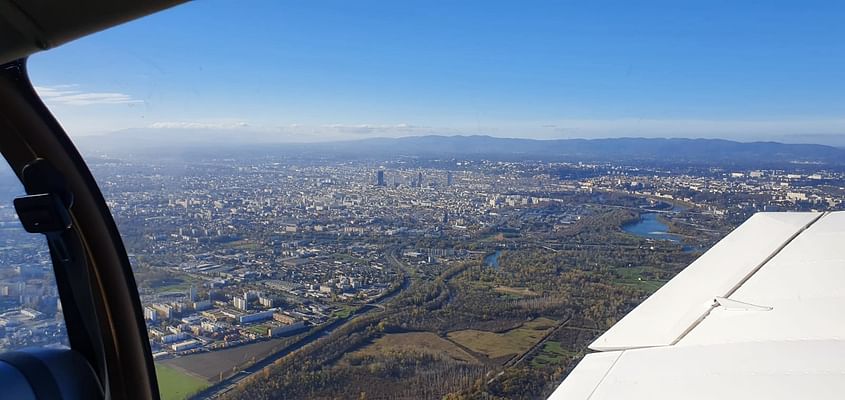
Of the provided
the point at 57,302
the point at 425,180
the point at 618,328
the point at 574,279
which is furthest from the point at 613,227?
the point at 57,302

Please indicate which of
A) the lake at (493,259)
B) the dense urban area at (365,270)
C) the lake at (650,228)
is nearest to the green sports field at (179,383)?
the dense urban area at (365,270)

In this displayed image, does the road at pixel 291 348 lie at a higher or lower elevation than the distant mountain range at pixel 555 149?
lower

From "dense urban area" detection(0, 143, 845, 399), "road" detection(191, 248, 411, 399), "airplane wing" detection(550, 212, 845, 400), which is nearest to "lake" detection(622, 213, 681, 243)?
"dense urban area" detection(0, 143, 845, 399)

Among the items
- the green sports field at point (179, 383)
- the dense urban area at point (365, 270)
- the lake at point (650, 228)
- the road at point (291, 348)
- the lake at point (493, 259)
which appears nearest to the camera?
the green sports field at point (179, 383)

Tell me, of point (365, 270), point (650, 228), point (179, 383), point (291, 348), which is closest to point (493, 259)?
point (365, 270)

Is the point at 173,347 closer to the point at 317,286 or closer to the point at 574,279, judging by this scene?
the point at 317,286

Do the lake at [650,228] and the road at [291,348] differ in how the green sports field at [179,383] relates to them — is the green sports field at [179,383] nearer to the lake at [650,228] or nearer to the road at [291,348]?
the road at [291,348]

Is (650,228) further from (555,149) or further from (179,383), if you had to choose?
(555,149)
